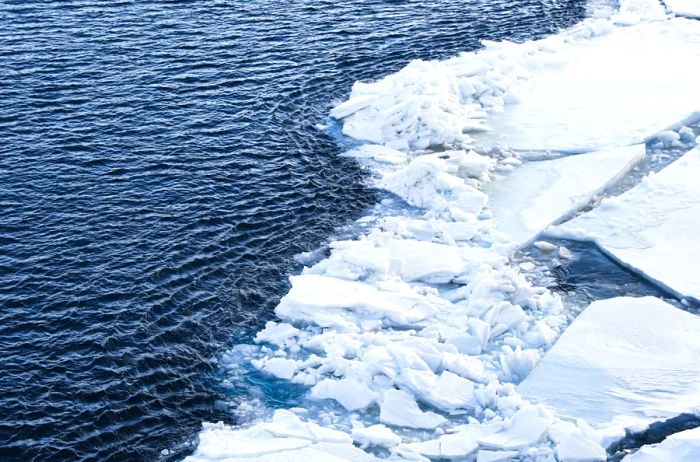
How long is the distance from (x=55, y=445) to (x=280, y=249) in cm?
932

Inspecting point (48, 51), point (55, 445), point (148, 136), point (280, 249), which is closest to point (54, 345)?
point (55, 445)

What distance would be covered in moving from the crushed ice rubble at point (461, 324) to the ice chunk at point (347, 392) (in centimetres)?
4

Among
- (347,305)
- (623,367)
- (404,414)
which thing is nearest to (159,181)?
(347,305)

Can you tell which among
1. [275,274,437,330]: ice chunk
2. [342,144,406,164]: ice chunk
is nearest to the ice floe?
[342,144,406,164]: ice chunk

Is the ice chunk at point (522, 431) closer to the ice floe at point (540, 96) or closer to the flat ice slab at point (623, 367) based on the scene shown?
the flat ice slab at point (623, 367)

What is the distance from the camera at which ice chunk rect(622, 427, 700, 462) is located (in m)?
18.5

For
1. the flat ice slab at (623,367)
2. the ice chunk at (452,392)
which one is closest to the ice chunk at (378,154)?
the flat ice slab at (623,367)

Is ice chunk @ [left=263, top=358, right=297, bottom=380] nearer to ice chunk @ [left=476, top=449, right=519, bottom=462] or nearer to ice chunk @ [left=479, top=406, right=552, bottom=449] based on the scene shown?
ice chunk @ [left=479, top=406, right=552, bottom=449]

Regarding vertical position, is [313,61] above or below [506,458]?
above

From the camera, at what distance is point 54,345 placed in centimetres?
2312

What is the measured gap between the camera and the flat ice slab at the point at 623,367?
67.1 feet

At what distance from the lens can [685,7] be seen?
144ft

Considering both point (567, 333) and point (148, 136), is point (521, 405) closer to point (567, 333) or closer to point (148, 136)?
point (567, 333)

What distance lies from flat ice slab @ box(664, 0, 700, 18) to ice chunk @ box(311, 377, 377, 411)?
30023mm
